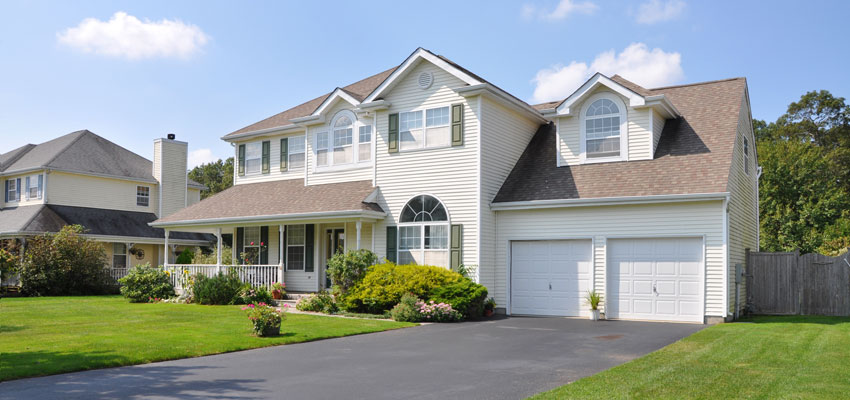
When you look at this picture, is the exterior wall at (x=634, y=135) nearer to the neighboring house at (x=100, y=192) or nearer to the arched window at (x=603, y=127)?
the arched window at (x=603, y=127)

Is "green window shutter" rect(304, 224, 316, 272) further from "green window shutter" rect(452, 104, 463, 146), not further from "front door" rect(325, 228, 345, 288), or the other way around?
"green window shutter" rect(452, 104, 463, 146)

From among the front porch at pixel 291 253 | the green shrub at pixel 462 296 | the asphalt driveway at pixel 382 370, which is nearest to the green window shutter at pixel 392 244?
the front porch at pixel 291 253

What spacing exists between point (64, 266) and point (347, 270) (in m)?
15.2

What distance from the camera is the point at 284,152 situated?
968 inches

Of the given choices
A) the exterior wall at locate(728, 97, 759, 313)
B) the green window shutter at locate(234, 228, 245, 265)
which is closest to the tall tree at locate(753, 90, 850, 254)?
the exterior wall at locate(728, 97, 759, 313)

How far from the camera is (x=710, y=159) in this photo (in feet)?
56.9

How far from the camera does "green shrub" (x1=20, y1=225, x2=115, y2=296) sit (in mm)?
26359

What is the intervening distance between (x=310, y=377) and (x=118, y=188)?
2904cm

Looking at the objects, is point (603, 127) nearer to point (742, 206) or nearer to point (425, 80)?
point (742, 206)

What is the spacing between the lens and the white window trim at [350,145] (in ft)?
70.8

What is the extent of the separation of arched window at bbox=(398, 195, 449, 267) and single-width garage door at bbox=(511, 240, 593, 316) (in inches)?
84.1

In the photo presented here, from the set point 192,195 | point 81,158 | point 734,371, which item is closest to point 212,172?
point 192,195

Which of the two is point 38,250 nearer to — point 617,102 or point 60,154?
point 60,154

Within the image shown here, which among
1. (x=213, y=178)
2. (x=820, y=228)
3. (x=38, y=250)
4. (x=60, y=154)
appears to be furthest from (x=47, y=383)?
(x=213, y=178)
